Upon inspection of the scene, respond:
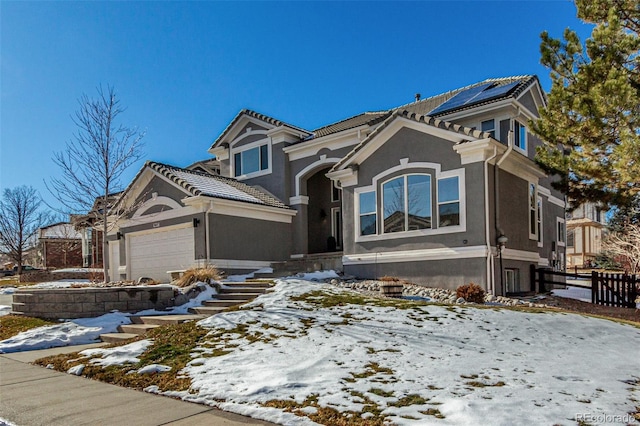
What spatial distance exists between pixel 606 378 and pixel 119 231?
773 inches

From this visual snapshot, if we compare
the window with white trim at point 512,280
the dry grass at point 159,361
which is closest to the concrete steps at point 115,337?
the dry grass at point 159,361

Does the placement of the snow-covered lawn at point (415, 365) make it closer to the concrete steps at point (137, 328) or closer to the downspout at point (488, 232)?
the concrete steps at point (137, 328)

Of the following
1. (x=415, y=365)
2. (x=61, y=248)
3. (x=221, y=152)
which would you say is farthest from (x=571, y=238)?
(x=61, y=248)

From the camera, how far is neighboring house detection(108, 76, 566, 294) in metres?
13.2

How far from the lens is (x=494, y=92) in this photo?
1748 cm

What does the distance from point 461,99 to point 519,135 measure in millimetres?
2920

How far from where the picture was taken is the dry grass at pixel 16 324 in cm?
1012

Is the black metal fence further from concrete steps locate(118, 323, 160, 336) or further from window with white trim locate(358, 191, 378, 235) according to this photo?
concrete steps locate(118, 323, 160, 336)

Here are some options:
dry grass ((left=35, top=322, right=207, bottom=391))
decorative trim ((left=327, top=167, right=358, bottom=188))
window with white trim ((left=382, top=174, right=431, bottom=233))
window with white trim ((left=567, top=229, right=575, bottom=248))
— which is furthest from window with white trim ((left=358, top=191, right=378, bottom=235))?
window with white trim ((left=567, top=229, right=575, bottom=248))

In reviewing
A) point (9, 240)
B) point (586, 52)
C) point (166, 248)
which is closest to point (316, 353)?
point (586, 52)

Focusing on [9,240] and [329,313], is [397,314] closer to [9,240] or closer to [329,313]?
[329,313]

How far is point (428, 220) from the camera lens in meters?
13.9

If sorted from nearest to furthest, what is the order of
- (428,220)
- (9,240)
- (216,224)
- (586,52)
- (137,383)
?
(137,383), (586,52), (428,220), (216,224), (9,240)

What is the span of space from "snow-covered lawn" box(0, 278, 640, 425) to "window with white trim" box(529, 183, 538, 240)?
697cm
